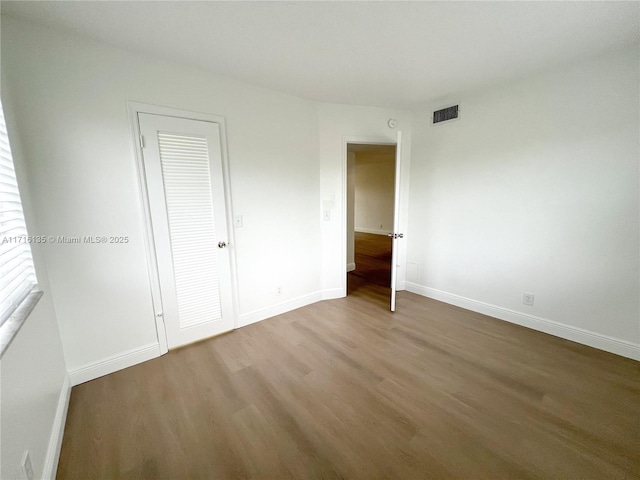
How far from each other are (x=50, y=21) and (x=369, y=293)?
3832mm

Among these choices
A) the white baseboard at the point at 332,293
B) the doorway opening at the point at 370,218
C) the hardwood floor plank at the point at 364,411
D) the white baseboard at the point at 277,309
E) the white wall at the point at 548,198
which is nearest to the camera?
the hardwood floor plank at the point at 364,411

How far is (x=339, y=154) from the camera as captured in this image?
10.4 ft

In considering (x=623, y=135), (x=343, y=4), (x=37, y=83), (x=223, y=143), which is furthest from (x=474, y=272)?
(x=37, y=83)

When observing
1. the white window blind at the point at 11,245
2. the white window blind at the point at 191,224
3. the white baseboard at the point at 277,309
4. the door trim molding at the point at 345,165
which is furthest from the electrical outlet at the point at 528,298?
the white window blind at the point at 11,245

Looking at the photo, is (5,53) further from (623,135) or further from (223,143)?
(623,135)

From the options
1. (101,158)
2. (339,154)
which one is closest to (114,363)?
(101,158)

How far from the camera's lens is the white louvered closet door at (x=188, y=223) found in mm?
2105

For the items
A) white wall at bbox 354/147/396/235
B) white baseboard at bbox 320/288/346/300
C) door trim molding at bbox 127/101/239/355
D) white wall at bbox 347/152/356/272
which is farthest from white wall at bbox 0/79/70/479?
white wall at bbox 354/147/396/235

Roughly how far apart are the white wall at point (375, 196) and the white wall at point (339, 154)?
462cm

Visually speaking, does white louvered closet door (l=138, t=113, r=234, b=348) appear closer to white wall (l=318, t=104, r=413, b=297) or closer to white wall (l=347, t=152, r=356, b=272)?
white wall (l=318, t=104, r=413, b=297)

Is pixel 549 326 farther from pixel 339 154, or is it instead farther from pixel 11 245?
pixel 11 245

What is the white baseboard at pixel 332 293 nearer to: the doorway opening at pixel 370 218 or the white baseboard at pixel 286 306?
the white baseboard at pixel 286 306

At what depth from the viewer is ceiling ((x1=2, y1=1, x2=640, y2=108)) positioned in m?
1.51

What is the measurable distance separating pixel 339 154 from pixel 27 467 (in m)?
3.29
